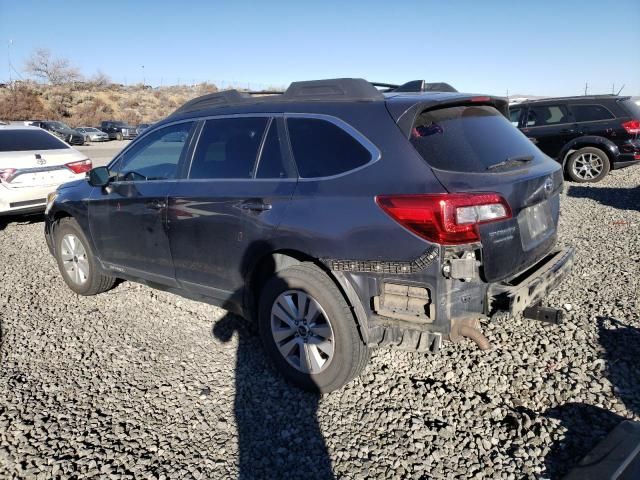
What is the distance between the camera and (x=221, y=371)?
3.45 m

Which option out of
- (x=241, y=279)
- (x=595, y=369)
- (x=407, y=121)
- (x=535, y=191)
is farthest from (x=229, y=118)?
(x=595, y=369)

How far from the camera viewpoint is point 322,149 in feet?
9.77

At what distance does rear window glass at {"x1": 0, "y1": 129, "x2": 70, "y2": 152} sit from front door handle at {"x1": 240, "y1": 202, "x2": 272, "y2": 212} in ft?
20.5

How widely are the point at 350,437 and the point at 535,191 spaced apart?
1.84 m

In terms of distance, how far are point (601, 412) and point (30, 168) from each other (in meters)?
8.06

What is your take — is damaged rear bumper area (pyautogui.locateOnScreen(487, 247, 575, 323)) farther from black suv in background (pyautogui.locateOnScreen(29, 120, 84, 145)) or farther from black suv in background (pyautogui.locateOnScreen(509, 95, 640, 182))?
black suv in background (pyautogui.locateOnScreen(29, 120, 84, 145))

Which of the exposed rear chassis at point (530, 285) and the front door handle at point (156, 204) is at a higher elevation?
the front door handle at point (156, 204)

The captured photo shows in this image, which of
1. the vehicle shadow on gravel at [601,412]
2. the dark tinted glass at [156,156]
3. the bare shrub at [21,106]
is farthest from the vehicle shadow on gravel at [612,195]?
the bare shrub at [21,106]

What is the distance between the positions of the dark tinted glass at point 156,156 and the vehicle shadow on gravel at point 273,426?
1.65 m

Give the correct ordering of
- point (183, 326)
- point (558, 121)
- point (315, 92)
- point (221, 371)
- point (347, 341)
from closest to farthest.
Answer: point (347, 341) → point (315, 92) → point (221, 371) → point (183, 326) → point (558, 121)

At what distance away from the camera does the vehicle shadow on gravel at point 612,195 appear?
332 inches

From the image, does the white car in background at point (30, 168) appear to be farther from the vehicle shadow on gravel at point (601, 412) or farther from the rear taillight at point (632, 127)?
the rear taillight at point (632, 127)

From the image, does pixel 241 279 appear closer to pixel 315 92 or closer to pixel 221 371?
pixel 221 371

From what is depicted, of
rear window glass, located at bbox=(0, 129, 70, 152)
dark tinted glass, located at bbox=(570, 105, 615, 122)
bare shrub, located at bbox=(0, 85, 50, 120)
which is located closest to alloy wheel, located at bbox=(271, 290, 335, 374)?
rear window glass, located at bbox=(0, 129, 70, 152)
